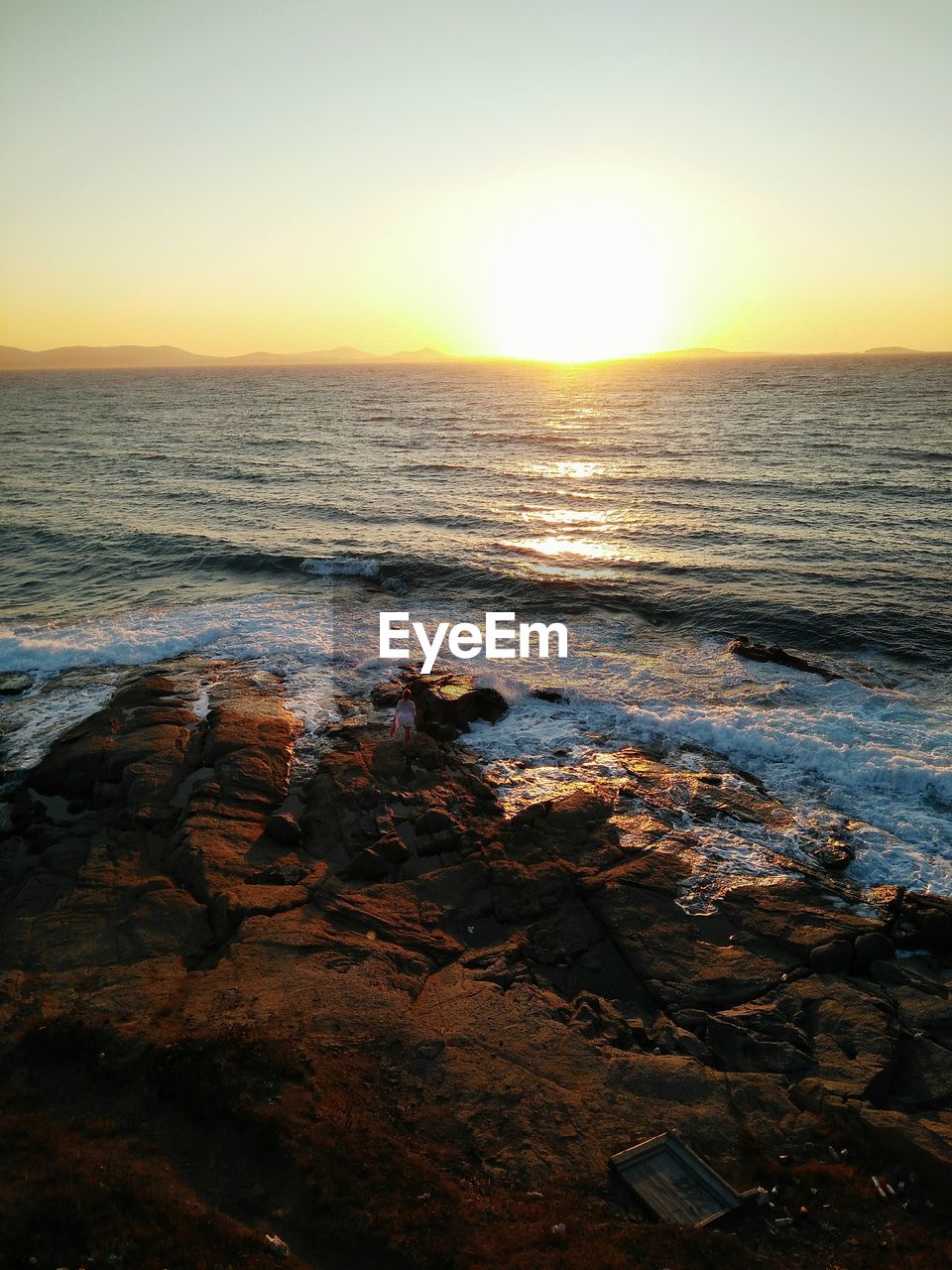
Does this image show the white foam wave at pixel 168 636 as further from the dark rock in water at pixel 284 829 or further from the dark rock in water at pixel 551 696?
the dark rock in water at pixel 284 829

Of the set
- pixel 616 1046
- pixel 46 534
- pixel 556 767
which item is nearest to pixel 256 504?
pixel 46 534

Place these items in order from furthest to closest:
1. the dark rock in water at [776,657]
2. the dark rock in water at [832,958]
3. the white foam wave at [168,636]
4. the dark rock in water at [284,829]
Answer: the white foam wave at [168,636]
the dark rock in water at [776,657]
the dark rock in water at [284,829]
the dark rock in water at [832,958]

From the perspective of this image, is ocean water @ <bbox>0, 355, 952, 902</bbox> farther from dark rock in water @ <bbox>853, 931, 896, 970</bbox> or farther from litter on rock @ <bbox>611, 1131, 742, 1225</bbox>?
litter on rock @ <bbox>611, 1131, 742, 1225</bbox>

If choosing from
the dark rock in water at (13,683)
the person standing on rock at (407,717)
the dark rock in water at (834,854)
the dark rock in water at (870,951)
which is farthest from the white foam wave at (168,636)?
the dark rock in water at (870,951)

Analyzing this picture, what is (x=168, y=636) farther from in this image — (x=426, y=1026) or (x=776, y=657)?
(x=776, y=657)

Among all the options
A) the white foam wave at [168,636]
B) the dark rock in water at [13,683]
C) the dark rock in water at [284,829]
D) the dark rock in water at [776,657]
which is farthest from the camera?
the white foam wave at [168,636]

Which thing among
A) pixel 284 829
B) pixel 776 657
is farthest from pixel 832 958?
pixel 776 657

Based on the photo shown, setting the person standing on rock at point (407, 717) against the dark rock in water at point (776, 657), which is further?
the dark rock in water at point (776, 657)
